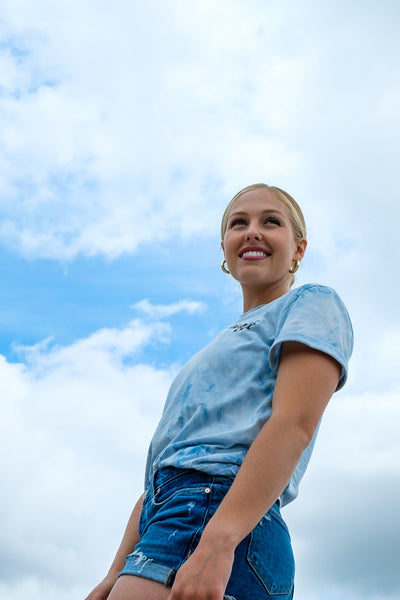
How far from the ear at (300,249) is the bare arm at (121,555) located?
5.14 feet

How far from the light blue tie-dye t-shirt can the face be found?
0.38 meters

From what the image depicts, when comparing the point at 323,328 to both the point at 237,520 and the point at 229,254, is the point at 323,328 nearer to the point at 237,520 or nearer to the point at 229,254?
the point at 237,520

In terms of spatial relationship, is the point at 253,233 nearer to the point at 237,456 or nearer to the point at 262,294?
the point at 262,294

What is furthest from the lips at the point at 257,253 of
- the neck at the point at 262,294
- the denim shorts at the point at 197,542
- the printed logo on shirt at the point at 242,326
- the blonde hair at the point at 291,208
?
the denim shorts at the point at 197,542

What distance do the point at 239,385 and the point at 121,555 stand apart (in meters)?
1.08

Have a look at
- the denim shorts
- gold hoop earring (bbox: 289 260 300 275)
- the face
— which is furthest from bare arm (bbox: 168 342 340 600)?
gold hoop earring (bbox: 289 260 300 275)

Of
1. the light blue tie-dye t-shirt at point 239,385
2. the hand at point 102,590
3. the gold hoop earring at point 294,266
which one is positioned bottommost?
the hand at point 102,590

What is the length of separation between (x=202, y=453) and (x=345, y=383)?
633 millimetres

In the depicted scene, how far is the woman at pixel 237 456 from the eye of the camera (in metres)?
2.30

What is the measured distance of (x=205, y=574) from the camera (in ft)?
7.04

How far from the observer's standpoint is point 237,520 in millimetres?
2262

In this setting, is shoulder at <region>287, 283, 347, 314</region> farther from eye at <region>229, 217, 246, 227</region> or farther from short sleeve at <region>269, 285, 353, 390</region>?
eye at <region>229, 217, 246, 227</region>

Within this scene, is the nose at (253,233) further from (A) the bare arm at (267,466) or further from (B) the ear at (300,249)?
(A) the bare arm at (267,466)

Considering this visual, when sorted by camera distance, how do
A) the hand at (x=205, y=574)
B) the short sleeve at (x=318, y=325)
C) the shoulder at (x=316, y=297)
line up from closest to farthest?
the hand at (x=205, y=574) < the short sleeve at (x=318, y=325) < the shoulder at (x=316, y=297)
